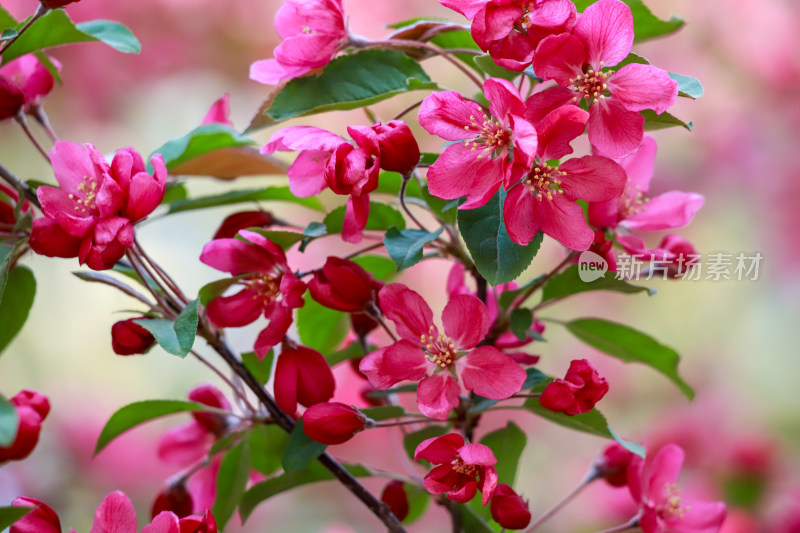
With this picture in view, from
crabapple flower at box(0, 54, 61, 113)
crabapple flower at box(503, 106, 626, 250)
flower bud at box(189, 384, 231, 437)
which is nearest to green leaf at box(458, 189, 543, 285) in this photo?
crabapple flower at box(503, 106, 626, 250)

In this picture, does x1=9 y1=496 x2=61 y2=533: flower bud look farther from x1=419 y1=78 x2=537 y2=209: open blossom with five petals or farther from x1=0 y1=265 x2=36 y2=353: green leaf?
x1=419 y1=78 x2=537 y2=209: open blossom with five petals

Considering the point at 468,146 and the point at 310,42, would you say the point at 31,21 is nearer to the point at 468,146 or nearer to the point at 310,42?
the point at 310,42

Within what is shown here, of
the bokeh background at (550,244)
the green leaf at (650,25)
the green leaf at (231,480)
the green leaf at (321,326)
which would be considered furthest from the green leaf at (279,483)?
the bokeh background at (550,244)

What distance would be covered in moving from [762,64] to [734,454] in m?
1.10

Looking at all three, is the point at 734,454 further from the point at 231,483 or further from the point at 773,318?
the point at 231,483

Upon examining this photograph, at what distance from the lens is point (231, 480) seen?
29.1 inches

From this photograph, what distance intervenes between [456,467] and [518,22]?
0.31 metres

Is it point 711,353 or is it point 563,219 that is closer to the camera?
point 563,219

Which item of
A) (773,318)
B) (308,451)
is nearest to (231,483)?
(308,451)

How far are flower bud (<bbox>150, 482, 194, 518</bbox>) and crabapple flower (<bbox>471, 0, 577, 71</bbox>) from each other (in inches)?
18.8

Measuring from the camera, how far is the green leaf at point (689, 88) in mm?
563

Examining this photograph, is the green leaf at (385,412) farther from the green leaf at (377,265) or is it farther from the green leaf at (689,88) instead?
the green leaf at (689,88)

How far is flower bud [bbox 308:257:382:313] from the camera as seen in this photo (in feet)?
2.06

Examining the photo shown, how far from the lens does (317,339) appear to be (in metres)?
0.81
